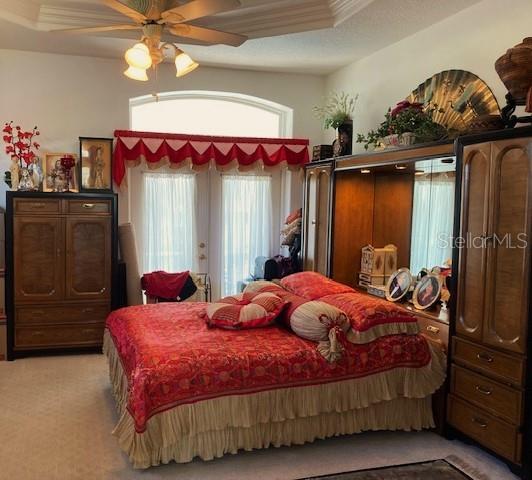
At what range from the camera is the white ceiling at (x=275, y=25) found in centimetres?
384

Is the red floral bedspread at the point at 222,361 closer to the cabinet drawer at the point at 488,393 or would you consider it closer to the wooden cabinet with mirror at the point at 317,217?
the cabinet drawer at the point at 488,393

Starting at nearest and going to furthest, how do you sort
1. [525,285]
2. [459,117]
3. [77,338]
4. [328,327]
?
[525,285] < [328,327] < [459,117] < [77,338]

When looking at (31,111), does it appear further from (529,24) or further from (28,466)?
(529,24)

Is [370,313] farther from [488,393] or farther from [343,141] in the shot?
[343,141]

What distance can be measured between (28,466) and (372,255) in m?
2.98

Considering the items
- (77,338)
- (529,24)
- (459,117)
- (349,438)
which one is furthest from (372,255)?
(77,338)

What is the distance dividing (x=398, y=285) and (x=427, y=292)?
0.35m

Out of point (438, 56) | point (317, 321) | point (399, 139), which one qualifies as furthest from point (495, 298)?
point (438, 56)

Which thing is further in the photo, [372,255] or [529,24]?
[372,255]

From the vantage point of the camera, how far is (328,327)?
310cm

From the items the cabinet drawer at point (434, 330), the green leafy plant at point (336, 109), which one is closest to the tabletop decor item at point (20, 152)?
the green leafy plant at point (336, 109)

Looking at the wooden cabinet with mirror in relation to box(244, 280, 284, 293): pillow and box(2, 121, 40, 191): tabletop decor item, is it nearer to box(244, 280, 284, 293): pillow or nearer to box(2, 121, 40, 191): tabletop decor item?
box(244, 280, 284, 293): pillow

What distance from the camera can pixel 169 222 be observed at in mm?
5504

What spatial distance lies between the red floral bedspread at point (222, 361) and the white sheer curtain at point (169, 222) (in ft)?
6.56
